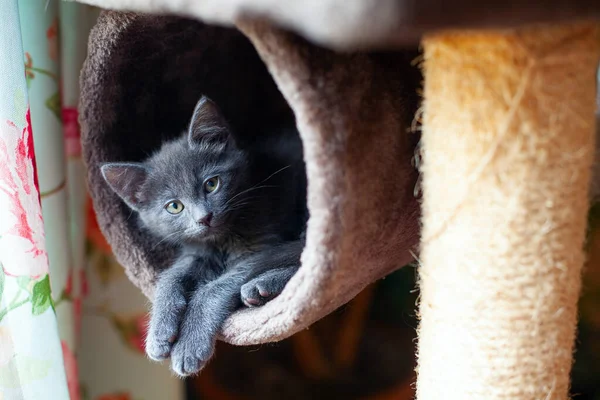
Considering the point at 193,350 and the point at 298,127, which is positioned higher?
the point at 298,127

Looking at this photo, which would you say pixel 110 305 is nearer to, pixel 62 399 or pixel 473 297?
pixel 62 399

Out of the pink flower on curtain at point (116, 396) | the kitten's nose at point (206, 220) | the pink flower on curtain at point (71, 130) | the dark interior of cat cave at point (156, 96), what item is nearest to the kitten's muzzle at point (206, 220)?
the kitten's nose at point (206, 220)

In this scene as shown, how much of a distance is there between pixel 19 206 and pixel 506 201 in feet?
2.42

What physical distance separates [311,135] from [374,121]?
15cm

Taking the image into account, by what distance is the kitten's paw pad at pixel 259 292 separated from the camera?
94cm

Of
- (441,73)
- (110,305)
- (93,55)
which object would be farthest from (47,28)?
(441,73)

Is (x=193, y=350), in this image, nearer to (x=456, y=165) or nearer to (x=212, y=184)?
(x=212, y=184)

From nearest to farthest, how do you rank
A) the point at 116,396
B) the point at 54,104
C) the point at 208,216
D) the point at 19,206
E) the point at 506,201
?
1. the point at 506,201
2. the point at 19,206
3. the point at 208,216
4. the point at 54,104
5. the point at 116,396

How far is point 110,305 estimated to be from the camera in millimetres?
1513

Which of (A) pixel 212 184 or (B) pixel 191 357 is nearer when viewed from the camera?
(B) pixel 191 357

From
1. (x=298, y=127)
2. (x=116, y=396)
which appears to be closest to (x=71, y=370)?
(x=116, y=396)

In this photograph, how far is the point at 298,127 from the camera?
72cm

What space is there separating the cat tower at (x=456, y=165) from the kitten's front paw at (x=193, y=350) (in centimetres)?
6

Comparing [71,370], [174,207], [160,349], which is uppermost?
[174,207]
